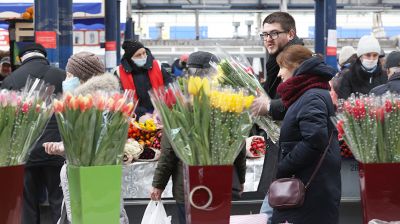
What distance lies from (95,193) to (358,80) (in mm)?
5081

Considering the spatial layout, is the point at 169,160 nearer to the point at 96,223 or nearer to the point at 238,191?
the point at 238,191

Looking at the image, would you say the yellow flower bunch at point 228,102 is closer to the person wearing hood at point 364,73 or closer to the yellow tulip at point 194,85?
the yellow tulip at point 194,85

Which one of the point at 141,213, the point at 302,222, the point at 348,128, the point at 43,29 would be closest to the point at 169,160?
the point at 302,222

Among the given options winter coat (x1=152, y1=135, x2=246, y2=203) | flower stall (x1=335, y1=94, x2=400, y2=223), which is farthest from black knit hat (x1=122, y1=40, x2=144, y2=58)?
flower stall (x1=335, y1=94, x2=400, y2=223)

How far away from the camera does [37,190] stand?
6211mm

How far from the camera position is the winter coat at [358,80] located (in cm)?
787

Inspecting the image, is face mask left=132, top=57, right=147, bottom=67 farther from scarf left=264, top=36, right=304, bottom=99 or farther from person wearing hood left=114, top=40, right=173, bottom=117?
scarf left=264, top=36, right=304, bottom=99

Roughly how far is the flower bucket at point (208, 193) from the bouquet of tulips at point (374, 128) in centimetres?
70

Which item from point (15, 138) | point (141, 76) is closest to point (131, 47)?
point (141, 76)

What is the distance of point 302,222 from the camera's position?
416 cm

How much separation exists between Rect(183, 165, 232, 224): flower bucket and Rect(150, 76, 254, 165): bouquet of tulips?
0.04 m

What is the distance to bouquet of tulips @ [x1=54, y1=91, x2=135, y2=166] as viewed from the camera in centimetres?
328

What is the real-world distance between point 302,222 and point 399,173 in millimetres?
723

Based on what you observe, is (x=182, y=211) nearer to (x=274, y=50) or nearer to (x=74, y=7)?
(x=274, y=50)
